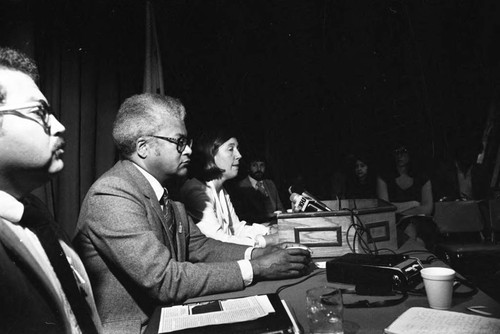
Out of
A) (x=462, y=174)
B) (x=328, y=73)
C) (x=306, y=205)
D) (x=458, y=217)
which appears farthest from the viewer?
(x=328, y=73)

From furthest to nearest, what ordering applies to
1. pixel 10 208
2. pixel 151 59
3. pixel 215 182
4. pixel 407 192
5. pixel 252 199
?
1. pixel 407 192
2. pixel 252 199
3. pixel 215 182
4. pixel 151 59
5. pixel 10 208

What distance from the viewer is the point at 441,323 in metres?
1.04

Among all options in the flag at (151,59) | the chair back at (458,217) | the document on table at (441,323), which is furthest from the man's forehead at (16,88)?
the chair back at (458,217)

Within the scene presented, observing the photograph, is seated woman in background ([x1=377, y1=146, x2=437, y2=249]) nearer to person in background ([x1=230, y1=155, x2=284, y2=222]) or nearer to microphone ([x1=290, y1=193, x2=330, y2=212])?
person in background ([x1=230, y1=155, x2=284, y2=222])

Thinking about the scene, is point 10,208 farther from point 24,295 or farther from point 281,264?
point 281,264

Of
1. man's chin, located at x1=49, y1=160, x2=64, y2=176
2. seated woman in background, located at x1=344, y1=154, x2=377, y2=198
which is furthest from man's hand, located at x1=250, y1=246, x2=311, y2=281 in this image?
seated woman in background, located at x1=344, y1=154, x2=377, y2=198

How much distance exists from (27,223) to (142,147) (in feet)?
2.49

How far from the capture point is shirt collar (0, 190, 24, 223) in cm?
105

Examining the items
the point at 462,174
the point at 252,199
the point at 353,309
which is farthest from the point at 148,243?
the point at 462,174

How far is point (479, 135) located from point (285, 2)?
10.9 feet

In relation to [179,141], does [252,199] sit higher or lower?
lower

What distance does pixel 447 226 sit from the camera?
3656 millimetres

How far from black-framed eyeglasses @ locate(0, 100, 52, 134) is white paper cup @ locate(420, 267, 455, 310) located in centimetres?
118

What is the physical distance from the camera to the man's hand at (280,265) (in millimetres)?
1582
